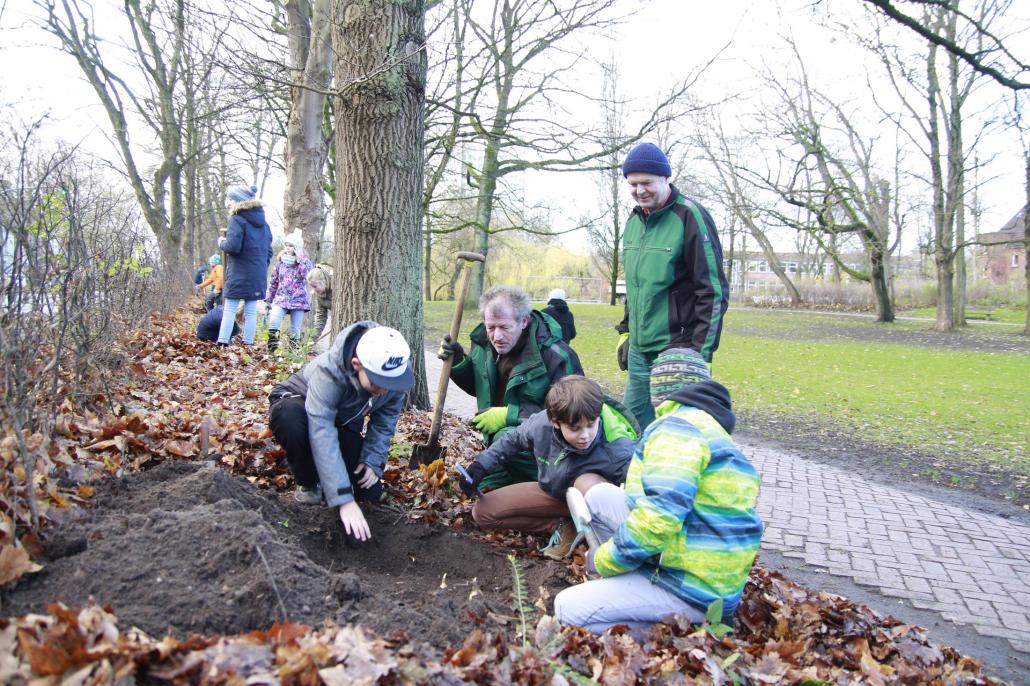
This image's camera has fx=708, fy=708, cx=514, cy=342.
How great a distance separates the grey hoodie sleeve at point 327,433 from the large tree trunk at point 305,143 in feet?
26.2

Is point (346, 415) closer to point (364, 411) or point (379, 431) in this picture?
point (364, 411)

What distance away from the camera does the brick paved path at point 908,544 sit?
415 centimetres

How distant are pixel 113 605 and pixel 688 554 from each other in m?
2.17

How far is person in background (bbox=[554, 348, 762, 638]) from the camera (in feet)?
9.52

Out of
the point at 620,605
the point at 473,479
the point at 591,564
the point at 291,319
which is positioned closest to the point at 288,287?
the point at 291,319

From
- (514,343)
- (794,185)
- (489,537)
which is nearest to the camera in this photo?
(489,537)

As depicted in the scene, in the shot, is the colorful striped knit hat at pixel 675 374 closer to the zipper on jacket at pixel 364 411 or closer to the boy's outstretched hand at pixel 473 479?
the boy's outstretched hand at pixel 473 479

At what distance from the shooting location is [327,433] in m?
3.68

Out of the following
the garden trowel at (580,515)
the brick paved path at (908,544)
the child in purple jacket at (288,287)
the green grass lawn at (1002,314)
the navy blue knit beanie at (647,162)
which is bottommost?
the brick paved path at (908,544)

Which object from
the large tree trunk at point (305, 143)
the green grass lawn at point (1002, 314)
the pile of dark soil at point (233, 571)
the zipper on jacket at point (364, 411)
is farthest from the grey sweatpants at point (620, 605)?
the green grass lawn at point (1002, 314)

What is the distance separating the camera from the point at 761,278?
97688 millimetres

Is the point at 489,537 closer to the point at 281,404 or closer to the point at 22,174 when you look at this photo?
the point at 281,404

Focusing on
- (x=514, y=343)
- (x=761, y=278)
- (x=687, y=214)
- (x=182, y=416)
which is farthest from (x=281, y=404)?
(x=761, y=278)

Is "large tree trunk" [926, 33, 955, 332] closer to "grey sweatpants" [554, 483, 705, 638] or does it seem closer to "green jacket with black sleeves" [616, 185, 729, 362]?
"green jacket with black sleeves" [616, 185, 729, 362]
